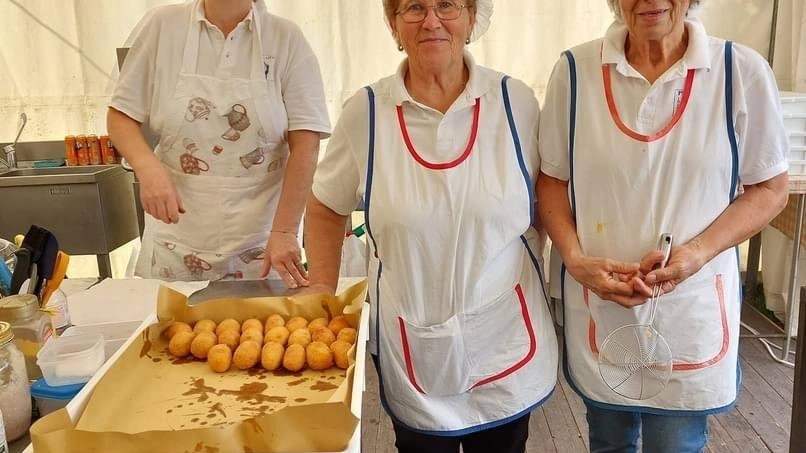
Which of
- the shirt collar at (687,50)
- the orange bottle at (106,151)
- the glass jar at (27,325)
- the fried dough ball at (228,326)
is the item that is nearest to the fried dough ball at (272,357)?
the fried dough ball at (228,326)

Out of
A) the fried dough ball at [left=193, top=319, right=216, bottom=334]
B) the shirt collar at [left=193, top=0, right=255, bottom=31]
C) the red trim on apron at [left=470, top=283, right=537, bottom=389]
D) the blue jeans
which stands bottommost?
the blue jeans

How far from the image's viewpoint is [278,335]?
1.09 m

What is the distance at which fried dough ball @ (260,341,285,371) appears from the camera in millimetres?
1033

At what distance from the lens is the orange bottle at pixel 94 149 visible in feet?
10.5

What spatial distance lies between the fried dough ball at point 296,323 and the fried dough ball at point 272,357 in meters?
0.07

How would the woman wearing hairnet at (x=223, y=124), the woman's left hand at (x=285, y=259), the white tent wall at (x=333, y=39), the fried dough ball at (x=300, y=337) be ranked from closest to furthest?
the fried dough ball at (x=300, y=337) → the woman's left hand at (x=285, y=259) → the woman wearing hairnet at (x=223, y=124) → the white tent wall at (x=333, y=39)

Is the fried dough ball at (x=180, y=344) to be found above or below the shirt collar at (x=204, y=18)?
below

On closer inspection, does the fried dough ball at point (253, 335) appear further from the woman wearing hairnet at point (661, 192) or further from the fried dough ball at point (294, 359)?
the woman wearing hairnet at point (661, 192)

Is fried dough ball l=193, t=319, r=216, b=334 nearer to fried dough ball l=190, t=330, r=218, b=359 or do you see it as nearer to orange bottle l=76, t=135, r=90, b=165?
fried dough ball l=190, t=330, r=218, b=359

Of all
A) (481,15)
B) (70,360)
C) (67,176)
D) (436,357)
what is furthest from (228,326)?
(67,176)

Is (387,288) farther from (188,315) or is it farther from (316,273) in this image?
(188,315)

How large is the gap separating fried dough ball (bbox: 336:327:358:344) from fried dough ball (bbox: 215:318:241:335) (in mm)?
190

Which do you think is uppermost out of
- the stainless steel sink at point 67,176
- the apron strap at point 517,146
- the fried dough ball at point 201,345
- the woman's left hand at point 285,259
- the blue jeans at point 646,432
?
the apron strap at point 517,146

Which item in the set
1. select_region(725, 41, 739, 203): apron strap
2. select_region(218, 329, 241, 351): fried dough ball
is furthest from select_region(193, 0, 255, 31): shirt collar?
select_region(725, 41, 739, 203): apron strap
